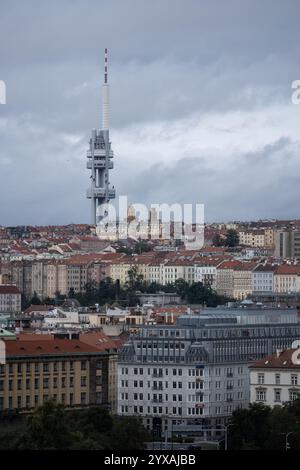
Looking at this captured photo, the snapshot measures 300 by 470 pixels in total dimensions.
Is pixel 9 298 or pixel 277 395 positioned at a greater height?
pixel 9 298

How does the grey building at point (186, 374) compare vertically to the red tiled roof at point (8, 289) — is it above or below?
below

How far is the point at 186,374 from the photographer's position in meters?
60.2

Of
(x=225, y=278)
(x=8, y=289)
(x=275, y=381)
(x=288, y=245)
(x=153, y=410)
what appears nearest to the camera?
(x=275, y=381)

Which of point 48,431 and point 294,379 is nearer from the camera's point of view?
point 48,431

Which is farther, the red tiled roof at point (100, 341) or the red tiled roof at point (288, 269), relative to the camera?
the red tiled roof at point (288, 269)

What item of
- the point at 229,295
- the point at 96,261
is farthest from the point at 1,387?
the point at 96,261

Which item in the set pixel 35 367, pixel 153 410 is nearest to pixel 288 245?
pixel 35 367

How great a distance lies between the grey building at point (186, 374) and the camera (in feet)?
195

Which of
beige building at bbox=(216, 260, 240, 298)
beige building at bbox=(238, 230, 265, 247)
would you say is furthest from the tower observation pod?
beige building at bbox=(216, 260, 240, 298)

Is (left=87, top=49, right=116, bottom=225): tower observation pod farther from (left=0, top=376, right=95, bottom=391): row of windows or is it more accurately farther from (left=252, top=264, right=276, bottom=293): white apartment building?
(left=0, top=376, right=95, bottom=391): row of windows

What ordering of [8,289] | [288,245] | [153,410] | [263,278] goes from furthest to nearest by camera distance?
[288,245], [263,278], [8,289], [153,410]

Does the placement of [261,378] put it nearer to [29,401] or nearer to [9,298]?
[29,401]

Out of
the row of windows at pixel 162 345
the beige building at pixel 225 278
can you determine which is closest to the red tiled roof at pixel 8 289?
the beige building at pixel 225 278

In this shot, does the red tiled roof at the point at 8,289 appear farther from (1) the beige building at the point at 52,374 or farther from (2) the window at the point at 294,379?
(2) the window at the point at 294,379
